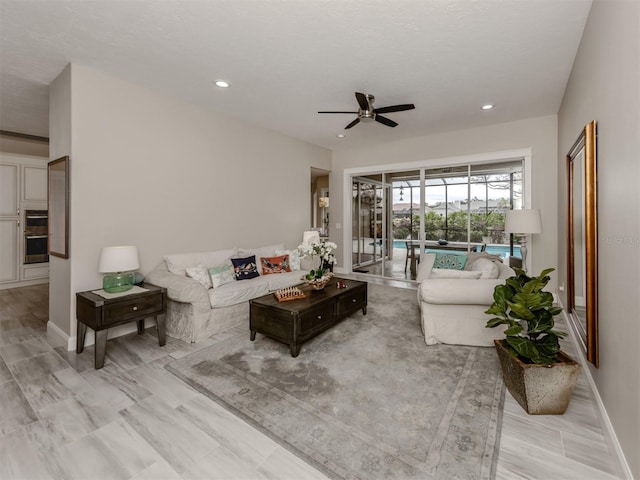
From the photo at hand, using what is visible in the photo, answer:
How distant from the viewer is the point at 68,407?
6.96ft

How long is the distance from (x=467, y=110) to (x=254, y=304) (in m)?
4.07

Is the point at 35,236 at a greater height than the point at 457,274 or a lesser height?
greater

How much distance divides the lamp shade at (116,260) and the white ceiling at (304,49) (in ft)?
6.26

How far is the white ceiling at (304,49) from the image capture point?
230 centimetres

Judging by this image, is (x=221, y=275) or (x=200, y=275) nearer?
(x=200, y=275)

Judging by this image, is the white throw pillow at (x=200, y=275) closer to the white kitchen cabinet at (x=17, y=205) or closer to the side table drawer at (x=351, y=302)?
the side table drawer at (x=351, y=302)

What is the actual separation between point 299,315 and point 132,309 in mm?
1620

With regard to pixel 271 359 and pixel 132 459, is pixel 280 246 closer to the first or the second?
pixel 271 359

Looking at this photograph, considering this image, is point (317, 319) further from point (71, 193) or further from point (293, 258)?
point (71, 193)

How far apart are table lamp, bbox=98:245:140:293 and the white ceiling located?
1.92 metres

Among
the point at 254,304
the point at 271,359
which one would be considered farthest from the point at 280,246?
the point at 271,359

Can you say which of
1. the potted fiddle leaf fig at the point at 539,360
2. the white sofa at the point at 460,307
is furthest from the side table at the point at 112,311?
the potted fiddle leaf fig at the point at 539,360

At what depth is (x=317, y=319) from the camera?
3137mm

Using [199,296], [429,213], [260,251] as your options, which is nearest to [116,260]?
[199,296]
